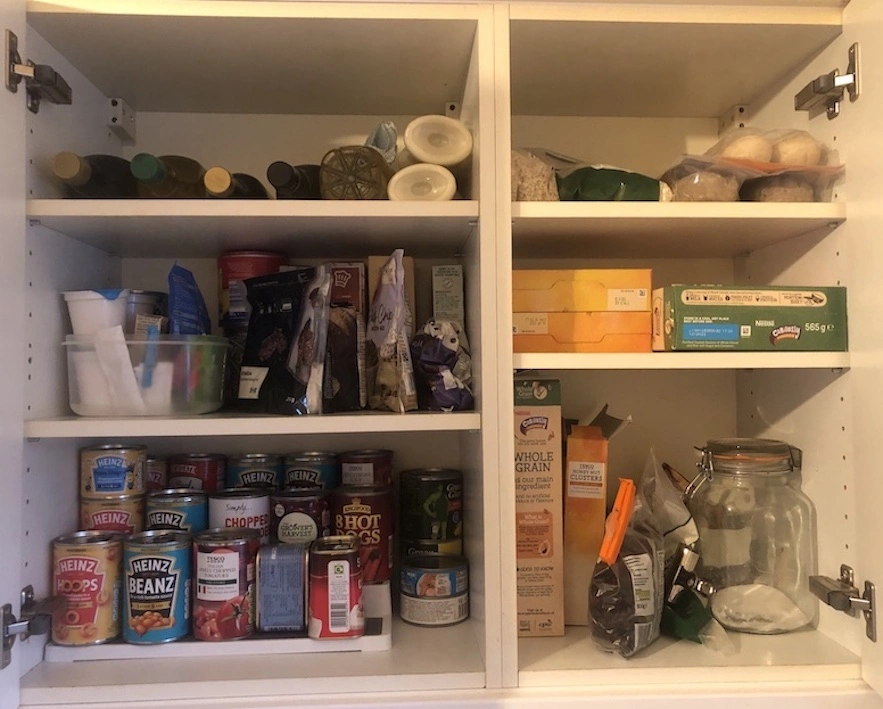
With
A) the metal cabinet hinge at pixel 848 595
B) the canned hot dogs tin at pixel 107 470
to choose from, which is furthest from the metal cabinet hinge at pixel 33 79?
the metal cabinet hinge at pixel 848 595

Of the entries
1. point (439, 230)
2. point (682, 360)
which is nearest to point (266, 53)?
point (439, 230)

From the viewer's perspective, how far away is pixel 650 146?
4.13 feet

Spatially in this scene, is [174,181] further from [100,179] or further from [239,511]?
[239,511]

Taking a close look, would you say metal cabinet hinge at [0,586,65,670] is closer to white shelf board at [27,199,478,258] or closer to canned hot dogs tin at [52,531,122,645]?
canned hot dogs tin at [52,531,122,645]

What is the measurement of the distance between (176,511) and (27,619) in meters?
0.22

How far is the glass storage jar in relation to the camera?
1.02 meters

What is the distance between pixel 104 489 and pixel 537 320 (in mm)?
645

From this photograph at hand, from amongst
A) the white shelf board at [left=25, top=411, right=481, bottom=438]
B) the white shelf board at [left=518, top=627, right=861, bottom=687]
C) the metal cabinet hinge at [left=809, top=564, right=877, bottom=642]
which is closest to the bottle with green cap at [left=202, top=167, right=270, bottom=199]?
the white shelf board at [left=25, top=411, right=481, bottom=438]

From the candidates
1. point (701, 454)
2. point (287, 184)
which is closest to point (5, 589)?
point (287, 184)

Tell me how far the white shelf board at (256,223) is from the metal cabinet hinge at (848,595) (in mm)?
662

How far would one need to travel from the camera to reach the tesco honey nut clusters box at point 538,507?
97 cm

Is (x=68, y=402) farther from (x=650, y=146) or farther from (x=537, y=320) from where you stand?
(x=650, y=146)

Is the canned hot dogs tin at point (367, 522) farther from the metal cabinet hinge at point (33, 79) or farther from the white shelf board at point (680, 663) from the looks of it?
the metal cabinet hinge at point (33, 79)

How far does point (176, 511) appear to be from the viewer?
1.00m
